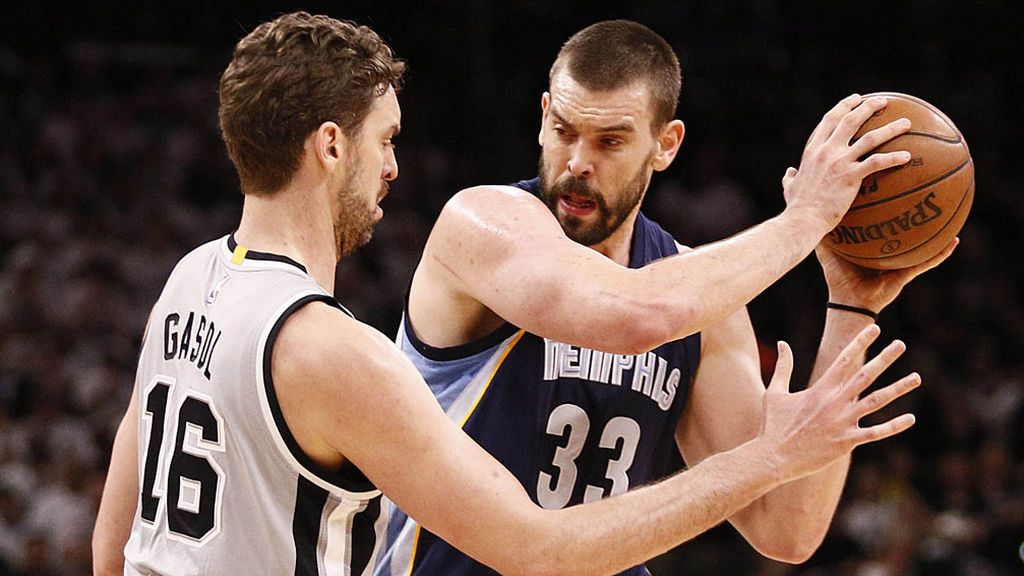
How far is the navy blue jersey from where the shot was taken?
351 centimetres

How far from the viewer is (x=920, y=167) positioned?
3.29m

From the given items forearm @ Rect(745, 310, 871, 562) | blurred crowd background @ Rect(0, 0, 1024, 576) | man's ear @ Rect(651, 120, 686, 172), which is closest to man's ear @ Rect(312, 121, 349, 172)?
man's ear @ Rect(651, 120, 686, 172)

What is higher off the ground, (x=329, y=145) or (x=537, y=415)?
(x=329, y=145)

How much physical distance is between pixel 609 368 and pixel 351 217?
3.47 feet

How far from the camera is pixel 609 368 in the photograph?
11.8 ft

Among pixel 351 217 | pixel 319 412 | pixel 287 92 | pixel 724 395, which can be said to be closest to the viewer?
pixel 319 412

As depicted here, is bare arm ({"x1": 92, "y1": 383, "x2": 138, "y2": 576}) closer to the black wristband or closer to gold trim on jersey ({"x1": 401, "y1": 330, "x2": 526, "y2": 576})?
gold trim on jersey ({"x1": 401, "y1": 330, "x2": 526, "y2": 576})

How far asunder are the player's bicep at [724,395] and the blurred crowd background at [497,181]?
4.33 m

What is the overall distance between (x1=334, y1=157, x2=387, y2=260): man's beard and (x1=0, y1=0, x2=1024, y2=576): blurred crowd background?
5.54 m

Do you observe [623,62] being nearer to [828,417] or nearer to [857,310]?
[857,310]

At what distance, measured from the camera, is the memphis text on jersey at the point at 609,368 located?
3562 mm

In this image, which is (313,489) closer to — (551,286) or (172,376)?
(172,376)

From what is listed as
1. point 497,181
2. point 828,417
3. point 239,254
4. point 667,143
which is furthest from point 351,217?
point 497,181

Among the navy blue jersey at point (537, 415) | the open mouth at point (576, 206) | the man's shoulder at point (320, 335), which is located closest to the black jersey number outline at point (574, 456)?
the navy blue jersey at point (537, 415)
